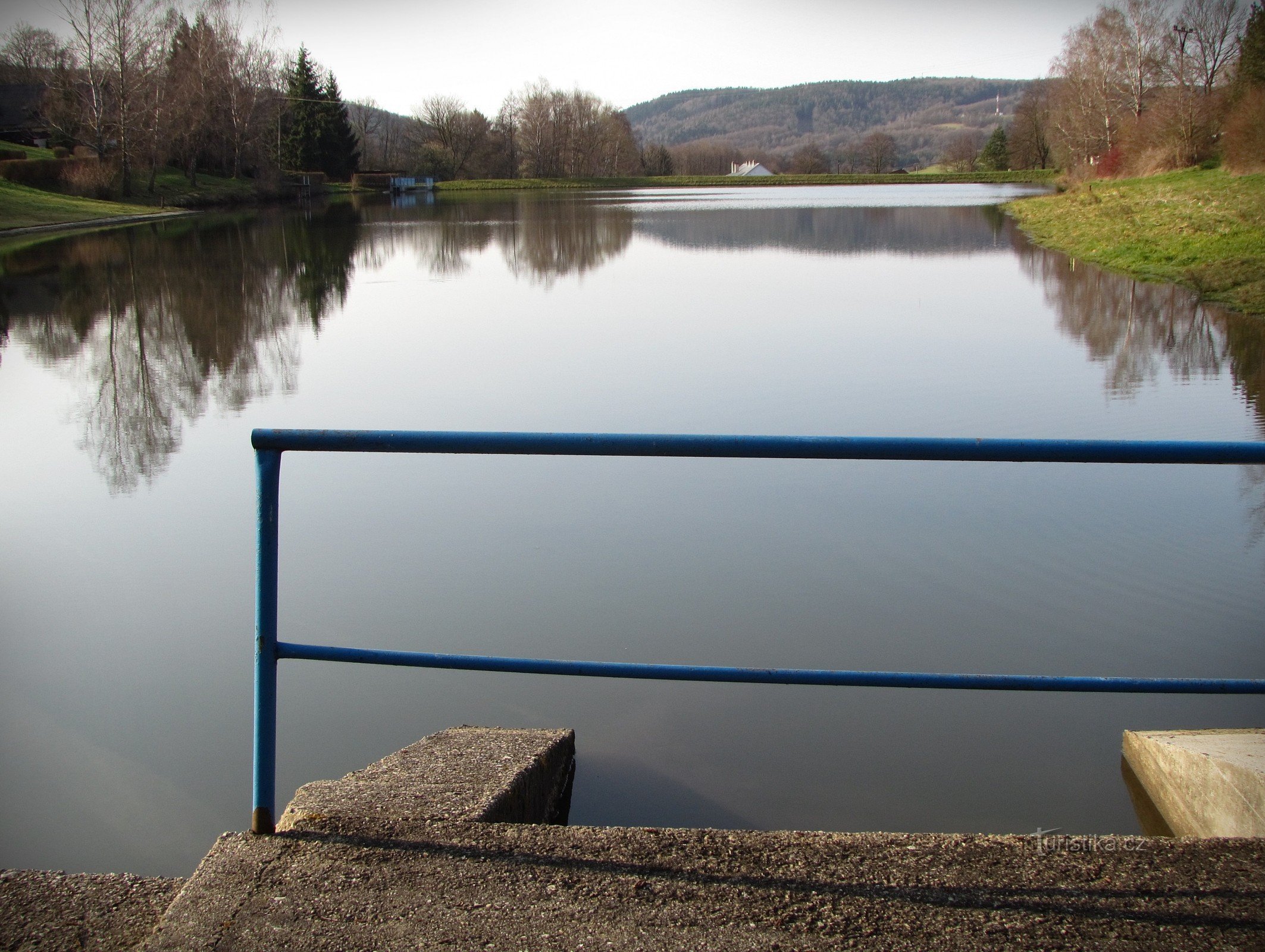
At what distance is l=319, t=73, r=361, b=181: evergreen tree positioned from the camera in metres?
71.2

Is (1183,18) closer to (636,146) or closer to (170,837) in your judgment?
(170,837)

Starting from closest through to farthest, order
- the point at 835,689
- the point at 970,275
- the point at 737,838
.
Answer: the point at 737,838, the point at 835,689, the point at 970,275

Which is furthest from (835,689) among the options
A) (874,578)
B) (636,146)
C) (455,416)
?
(636,146)

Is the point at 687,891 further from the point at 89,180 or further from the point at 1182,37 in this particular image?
the point at 1182,37

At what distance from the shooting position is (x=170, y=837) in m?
3.32

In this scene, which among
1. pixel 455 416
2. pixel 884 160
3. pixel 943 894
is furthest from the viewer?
pixel 884 160

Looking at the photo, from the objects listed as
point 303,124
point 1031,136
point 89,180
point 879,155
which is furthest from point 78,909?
point 879,155

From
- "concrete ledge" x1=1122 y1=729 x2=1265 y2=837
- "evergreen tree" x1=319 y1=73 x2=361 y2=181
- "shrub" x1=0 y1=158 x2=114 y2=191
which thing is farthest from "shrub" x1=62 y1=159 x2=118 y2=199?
"concrete ledge" x1=1122 y1=729 x2=1265 y2=837

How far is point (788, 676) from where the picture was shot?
2.04 m

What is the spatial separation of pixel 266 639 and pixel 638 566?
10.9 ft

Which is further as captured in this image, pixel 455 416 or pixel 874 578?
pixel 455 416

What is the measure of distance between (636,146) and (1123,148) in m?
72.0

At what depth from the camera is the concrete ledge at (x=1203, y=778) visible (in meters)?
2.73

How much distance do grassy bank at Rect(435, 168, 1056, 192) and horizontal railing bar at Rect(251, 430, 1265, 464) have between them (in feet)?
253
